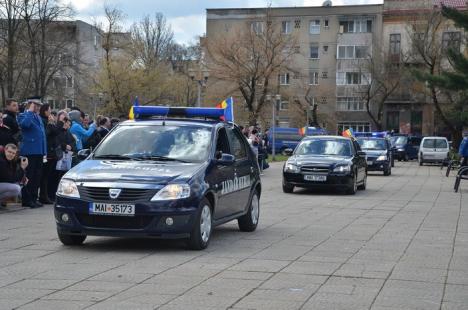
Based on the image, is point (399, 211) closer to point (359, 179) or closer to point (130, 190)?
point (359, 179)

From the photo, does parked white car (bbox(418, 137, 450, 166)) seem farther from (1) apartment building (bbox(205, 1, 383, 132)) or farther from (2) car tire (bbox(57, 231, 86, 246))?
(2) car tire (bbox(57, 231, 86, 246))

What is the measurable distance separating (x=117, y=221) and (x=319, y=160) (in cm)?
1185

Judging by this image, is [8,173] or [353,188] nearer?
[8,173]

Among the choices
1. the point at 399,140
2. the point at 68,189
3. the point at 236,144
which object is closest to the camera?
the point at 68,189

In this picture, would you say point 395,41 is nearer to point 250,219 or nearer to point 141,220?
point 250,219

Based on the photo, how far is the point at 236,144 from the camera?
460 inches

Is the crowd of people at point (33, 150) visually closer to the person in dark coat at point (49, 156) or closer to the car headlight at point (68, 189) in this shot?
the person in dark coat at point (49, 156)

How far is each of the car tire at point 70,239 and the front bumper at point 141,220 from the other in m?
0.43

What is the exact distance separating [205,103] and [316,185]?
160ft

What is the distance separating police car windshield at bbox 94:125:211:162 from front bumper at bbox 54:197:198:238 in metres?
1.11

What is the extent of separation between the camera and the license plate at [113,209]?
9.04 meters

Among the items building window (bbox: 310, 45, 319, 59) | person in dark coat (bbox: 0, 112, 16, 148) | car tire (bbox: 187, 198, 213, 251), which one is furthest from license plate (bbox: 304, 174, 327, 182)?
building window (bbox: 310, 45, 319, 59)

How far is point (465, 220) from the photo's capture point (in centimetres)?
1455

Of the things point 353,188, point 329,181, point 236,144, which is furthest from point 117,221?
point 353,188
